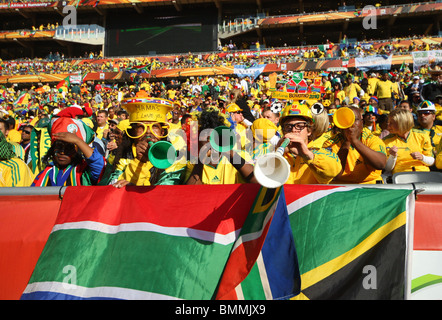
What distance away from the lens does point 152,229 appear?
234 cm

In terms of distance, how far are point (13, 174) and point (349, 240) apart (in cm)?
283

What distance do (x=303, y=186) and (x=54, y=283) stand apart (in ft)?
5.13

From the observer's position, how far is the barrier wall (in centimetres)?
204

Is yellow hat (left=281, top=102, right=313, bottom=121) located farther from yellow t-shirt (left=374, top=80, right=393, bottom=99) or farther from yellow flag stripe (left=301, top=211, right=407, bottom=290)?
yellow t-shirt (left=374, top=80, right=393, bottom=99)

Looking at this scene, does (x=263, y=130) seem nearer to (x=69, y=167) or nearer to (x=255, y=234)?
(x=69, y=167)

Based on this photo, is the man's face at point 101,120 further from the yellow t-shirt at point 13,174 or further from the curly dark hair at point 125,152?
the curly dark hair at point 125,152

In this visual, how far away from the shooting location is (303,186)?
2.25m

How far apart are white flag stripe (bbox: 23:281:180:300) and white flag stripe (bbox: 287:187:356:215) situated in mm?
905

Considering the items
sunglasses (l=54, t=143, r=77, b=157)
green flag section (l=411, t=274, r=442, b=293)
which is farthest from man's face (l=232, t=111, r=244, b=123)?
green flag section (l=411, t=274, r=442, b=293)

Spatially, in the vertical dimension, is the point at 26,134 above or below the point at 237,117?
above

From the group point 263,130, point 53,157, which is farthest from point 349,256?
point 263,130

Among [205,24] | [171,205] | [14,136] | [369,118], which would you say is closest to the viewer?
[171,205]
